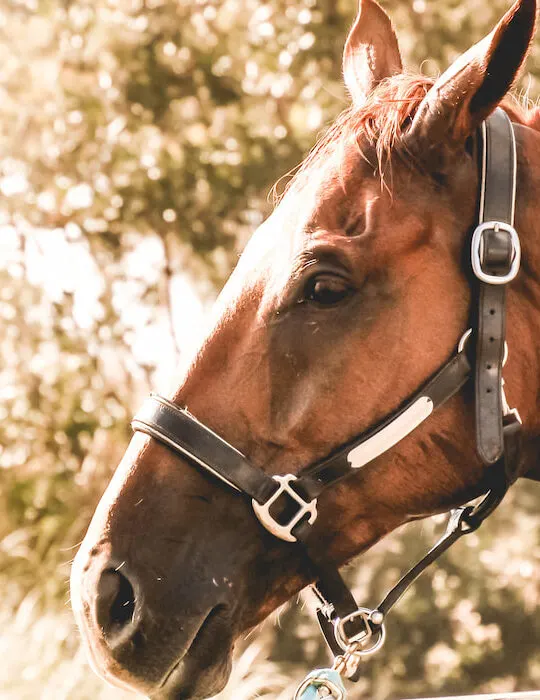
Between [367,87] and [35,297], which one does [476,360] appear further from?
[35,297]

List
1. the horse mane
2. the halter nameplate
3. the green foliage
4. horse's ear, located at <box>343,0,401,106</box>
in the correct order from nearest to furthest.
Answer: the halter nameplate
the horse mane
horse's ear, located at <box>343,0,401,106</box>
the green foliage

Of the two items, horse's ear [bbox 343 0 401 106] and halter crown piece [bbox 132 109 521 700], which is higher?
horse's ear [bbox 343 0 401 106]

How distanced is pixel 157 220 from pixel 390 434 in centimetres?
575

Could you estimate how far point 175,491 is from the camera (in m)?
2.17

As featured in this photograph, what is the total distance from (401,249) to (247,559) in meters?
0.83

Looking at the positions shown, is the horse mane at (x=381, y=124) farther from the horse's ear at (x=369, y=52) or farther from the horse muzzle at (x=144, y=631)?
the horse muzzle at (x=144, y=631)

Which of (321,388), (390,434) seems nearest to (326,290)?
(321,388)

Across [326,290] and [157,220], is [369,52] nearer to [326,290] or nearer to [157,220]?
[326,290]

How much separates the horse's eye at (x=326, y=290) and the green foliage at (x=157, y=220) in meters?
4.83

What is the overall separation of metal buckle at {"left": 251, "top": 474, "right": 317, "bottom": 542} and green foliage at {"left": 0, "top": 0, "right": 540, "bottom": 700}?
4.76 m

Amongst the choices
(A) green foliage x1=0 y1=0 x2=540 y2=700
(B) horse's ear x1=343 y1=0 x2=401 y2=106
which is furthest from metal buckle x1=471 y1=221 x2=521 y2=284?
(A) green foliage x1=0 y1=0 x2=540 y2=700

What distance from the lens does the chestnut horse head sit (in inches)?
83.7

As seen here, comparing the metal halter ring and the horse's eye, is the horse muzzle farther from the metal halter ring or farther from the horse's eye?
the horse's eye

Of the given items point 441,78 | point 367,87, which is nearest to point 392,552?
point 367,87
